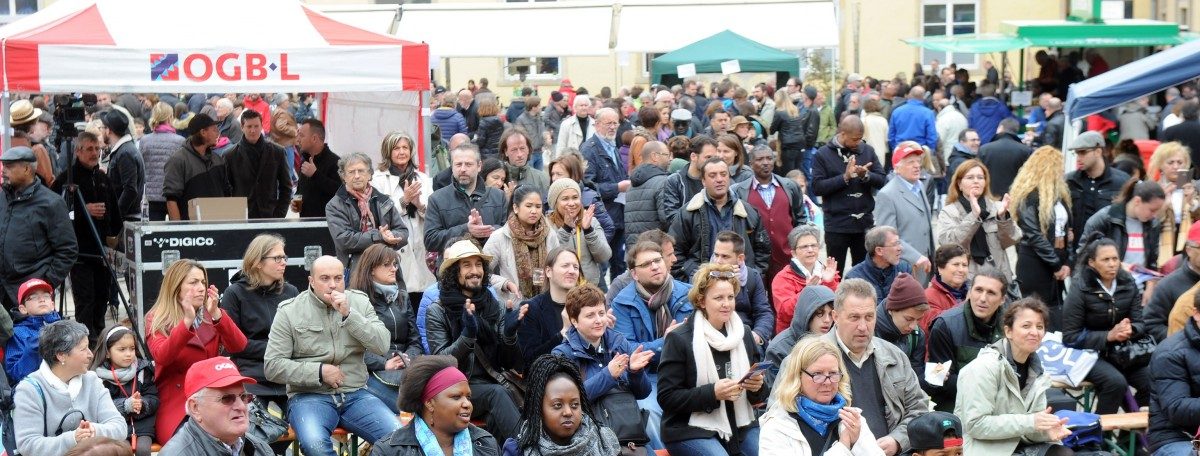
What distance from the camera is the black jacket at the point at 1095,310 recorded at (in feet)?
27.2

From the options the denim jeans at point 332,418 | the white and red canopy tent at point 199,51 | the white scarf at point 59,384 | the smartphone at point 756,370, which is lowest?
the denim jeans at point 332,418

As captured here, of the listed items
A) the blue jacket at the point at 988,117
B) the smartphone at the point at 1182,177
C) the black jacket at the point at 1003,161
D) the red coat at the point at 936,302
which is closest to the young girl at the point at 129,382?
the red coat at the point at 936,302

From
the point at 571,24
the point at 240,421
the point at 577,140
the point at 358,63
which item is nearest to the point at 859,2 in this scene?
the point at 571,24

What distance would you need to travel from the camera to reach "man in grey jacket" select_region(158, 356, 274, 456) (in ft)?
17.6

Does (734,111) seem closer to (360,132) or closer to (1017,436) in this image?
(360,132)

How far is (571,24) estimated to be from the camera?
24375 millimetres

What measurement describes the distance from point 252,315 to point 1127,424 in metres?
4.65

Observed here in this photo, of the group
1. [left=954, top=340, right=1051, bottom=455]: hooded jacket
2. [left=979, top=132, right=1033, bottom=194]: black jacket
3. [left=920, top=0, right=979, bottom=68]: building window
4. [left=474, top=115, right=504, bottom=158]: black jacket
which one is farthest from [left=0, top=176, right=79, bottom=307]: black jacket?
[left=920, top=0, right=979, bottom=68]: building window

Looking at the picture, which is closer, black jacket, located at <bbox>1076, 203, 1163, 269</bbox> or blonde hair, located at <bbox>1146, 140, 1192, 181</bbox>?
black jacket, located at <bbox>1076, 203, 1163, 269</bbox>

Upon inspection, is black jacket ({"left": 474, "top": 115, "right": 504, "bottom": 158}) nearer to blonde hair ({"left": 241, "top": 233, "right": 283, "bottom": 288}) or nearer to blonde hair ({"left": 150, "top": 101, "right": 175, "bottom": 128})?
blonde hair ({"left": 150, "top": 101, "right": 175, "bottom": 128})

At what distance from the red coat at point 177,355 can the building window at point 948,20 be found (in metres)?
27.7

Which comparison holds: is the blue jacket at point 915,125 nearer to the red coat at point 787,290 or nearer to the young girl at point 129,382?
the red coat at point 787,290

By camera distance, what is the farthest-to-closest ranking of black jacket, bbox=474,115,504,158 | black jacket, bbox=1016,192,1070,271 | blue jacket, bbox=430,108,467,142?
blue jacket, bbox=430,108,467,142, black jacket, bbox=474,115,504,158, black jacket, bbox=1016,192,1070,271

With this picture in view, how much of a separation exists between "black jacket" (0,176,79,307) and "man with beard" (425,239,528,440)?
10.3 feet
